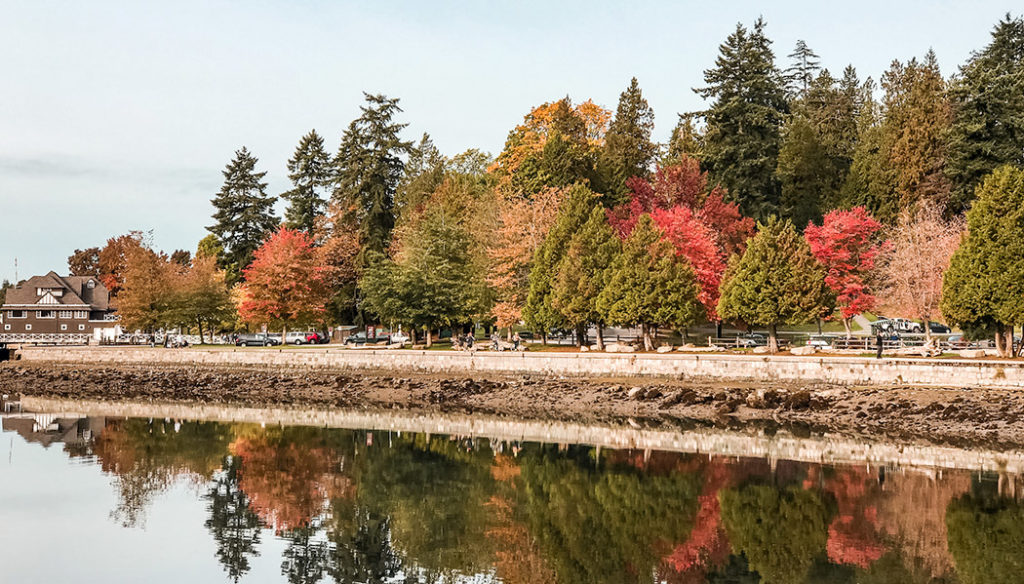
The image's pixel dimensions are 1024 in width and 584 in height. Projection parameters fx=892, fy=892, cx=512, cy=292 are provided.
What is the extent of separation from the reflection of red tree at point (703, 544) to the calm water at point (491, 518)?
0.21 ft

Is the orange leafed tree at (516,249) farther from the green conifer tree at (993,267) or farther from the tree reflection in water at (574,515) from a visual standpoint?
the green conifer tree at (993,267)

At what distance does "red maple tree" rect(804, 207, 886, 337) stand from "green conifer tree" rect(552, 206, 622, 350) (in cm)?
1279

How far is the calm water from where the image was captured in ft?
64.0

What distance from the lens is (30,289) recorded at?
4168 inches

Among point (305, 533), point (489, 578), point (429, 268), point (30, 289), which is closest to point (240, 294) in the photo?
point (429, 268)

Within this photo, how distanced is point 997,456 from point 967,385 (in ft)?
26.2

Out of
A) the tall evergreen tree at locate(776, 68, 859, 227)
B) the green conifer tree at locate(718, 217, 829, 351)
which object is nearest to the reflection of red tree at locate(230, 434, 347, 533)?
the green conifer tree at locate(718, 217, 829, 351)

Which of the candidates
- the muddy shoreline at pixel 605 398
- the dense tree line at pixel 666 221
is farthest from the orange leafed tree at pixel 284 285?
the muddy shoreline at pixel 605 398

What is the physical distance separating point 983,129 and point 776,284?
25.1 meters

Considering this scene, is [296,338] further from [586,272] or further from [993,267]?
[993,267]

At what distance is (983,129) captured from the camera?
61469mm

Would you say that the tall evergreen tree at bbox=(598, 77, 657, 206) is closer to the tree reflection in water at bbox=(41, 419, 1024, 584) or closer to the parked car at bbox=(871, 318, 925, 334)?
the parked car at bbox=(871, 318, 925, 334)

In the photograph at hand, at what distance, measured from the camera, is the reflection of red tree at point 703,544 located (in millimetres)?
19391

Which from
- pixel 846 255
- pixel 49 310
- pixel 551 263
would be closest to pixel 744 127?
pixel 846 255
